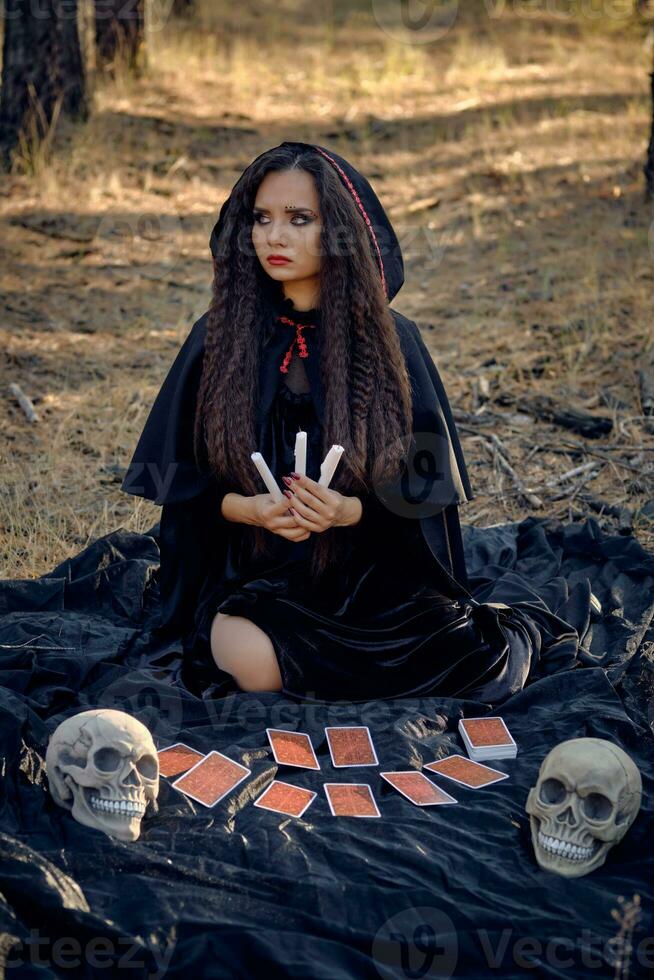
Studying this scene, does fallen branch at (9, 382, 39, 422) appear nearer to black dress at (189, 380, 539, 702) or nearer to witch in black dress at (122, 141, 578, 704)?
witch in black dress at (122, 141, 578, 704)

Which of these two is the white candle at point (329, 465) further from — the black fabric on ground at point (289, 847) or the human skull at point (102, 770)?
the human skull at point (102, 770)

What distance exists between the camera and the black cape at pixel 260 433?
13.1ft

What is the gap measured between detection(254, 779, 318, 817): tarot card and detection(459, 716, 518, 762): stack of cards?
53 cm

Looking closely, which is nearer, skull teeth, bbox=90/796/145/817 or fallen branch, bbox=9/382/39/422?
skull teeth, bbox=90/796/145/817

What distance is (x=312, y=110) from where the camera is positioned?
10.1 m

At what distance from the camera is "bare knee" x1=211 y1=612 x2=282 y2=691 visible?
3906mm

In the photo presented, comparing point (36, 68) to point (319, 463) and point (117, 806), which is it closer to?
point (319, 463)

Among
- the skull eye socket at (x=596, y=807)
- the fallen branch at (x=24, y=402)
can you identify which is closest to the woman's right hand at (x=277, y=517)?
the skull eye socket at (x=596, y=807)

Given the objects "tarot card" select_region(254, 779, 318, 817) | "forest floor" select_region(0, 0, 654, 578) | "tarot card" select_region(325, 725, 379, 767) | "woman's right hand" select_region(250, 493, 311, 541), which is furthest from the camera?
"forest floor" select_region(0, 0, 654, 578)

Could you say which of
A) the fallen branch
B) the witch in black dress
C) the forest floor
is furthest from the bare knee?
→ the fallen branch

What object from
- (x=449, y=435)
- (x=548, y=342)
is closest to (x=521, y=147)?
(x=548, y=342)

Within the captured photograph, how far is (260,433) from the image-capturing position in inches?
157

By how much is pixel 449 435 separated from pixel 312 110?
662 centimetres

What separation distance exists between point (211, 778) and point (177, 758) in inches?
6.6
